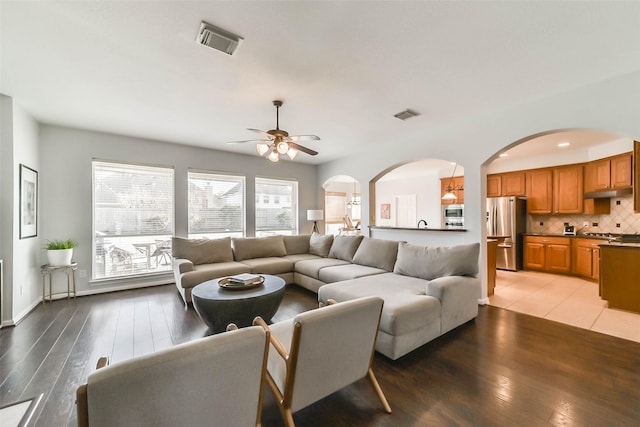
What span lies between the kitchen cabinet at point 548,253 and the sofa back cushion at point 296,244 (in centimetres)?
504

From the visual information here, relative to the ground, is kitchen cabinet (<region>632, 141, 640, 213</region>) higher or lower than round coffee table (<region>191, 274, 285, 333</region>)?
higher

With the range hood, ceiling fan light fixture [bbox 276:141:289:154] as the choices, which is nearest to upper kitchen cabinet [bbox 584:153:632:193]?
the range hood

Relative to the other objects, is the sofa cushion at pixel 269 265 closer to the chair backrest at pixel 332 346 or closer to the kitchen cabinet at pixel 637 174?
the chair backrest at pixel 332 346

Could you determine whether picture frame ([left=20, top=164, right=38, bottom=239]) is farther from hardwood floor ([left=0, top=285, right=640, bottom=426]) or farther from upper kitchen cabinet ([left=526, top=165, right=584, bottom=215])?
upper kitchen cabinet ([left=526, top=165, right=584, bottom=215])

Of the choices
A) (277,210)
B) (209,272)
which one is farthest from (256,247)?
(277,210)

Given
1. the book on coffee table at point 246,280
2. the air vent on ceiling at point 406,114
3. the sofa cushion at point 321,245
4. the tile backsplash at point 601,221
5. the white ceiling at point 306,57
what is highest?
the white ceiling at point 306,57

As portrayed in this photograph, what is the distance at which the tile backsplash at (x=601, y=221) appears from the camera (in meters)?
4.80

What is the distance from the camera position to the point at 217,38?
2.01 meters

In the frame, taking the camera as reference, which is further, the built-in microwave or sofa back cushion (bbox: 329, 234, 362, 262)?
the built-in microwave

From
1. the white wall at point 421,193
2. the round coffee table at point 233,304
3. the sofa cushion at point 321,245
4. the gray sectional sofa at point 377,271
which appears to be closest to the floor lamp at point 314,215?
the gray sectional sofa at point 377,271

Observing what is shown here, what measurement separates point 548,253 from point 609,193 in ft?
5.10

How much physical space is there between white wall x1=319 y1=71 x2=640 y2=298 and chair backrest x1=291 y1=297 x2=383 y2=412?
286 centimetres

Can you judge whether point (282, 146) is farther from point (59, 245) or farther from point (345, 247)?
point (59, 245)

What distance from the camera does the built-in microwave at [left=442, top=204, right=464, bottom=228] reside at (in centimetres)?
717
